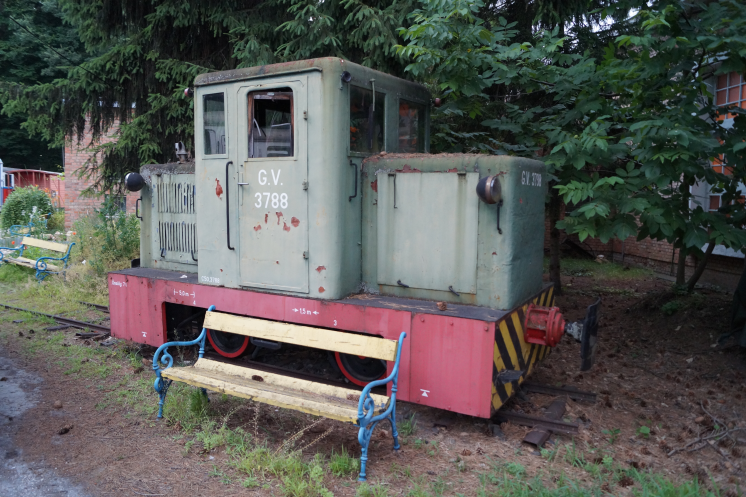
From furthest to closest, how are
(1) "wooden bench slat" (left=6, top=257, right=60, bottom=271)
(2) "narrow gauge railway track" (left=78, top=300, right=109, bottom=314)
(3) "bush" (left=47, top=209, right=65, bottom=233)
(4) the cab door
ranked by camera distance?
(3) "bush" (left=47, top=209, right=65, bottom=233)
(1) "wooden bench slat" (left=6, top=257, right=60, bottom=271)
(2) "narrow gauge railway track" (left=78, top=300, right=109, bottom=314)
(4) the cab door

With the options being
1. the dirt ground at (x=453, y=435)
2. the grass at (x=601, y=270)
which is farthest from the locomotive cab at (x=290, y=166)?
the grass at (x=601, y=270)

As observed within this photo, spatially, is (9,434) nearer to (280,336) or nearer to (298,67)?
(280,336)

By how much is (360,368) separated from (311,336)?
0.78 metres

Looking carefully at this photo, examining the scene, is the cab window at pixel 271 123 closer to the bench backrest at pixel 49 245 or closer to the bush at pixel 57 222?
the bench backrest at pixel 49 245

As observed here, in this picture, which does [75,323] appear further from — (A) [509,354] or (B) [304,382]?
(A) [509,354]

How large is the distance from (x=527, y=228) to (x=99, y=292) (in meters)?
7.67

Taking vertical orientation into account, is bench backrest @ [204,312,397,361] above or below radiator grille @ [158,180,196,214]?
below

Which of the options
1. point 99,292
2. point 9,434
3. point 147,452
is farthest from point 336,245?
point 99,292

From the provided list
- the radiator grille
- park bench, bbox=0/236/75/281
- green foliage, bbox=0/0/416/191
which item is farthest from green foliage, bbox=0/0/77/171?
the radiator grille

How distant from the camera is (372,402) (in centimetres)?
379

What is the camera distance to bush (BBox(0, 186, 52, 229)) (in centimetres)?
1720

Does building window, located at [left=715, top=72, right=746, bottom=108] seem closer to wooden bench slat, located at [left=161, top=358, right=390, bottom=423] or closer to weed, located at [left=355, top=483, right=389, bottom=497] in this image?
wooden bench slat, located at [left=161, top=358, right=390, bottom=423]

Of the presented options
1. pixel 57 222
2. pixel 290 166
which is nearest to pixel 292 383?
pixel 290 166

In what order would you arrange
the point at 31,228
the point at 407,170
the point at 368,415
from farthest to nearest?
the point at 31,228 → the point at 407,170 → the point at 368,415
